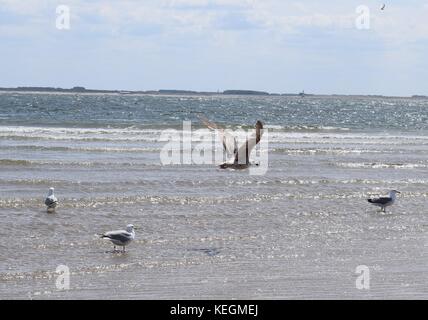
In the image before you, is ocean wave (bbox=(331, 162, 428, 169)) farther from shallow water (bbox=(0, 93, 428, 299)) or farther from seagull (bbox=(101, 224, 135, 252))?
seagull (bbox=(101, 224, 135, 252))

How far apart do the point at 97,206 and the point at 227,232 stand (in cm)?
312

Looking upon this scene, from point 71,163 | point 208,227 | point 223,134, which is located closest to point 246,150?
point 223,134

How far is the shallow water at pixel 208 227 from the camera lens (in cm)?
1023

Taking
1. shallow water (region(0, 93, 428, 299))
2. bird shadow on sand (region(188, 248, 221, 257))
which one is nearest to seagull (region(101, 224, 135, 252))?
shallow water (region(0, 93, 428, 299))

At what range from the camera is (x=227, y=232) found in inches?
538

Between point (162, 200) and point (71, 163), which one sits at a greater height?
point (71, 163)

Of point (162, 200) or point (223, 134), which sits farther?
point (162, 200)

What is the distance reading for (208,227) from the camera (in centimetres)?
1405

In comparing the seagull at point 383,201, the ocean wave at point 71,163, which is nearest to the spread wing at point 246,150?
the seagull at point 383,201

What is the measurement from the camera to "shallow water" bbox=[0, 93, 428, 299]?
10.2m

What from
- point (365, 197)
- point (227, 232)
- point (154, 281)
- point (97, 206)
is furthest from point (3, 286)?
point (365, 197)

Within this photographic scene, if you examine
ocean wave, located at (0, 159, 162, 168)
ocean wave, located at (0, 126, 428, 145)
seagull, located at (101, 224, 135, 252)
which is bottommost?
seagull, located at (101, 224, 135, 252)

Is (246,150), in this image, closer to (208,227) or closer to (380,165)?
(208,227)

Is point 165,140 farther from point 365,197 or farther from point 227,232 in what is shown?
point 227,232
